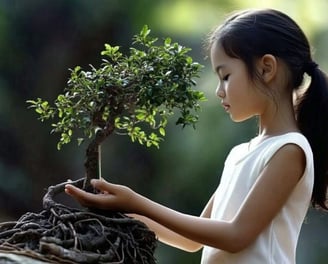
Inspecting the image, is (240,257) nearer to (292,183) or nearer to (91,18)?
(292,183)

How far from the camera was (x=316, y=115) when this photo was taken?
3.55 feet

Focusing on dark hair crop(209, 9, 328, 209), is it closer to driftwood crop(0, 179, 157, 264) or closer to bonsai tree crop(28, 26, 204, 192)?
bonsai tree crop(28, 26, 204, 192)

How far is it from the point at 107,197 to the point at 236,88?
25 centimetres

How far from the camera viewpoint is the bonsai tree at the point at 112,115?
895 millimetres

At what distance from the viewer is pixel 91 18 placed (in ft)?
4.88

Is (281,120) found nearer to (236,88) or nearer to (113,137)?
(236,88)

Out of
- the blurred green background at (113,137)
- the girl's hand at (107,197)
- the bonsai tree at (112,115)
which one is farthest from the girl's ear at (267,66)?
the blurred green background at (113,137)

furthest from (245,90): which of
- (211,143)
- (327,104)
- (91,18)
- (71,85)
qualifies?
(91,18)

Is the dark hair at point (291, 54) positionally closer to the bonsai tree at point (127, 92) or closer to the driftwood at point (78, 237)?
the bonsai tree at point (127, 92)

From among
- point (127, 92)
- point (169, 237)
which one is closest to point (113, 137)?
point (169, 237)

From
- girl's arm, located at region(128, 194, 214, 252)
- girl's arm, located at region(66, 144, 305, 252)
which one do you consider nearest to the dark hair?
girl's arm, located at region(66, 144, 305, 252)

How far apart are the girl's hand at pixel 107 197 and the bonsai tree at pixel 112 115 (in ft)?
0.04

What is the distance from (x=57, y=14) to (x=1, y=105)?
0.23 m

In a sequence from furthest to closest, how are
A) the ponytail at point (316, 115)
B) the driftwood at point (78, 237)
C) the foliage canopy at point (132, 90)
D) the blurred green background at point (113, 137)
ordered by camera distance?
the blurred green background at point (113, 137) < the ponytail at point (316, 115) < the foliage canopy at point (132, 90) < the driftwood at point (78, 237)
